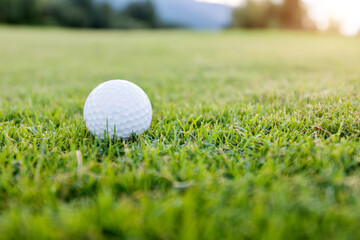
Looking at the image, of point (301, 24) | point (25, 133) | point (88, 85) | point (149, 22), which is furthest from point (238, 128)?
point (149, 22)

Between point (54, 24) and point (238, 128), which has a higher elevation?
point (54, 24)

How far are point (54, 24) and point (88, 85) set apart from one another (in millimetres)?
40670

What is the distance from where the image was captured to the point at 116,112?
1.74m

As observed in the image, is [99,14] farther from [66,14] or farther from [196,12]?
[196,12]

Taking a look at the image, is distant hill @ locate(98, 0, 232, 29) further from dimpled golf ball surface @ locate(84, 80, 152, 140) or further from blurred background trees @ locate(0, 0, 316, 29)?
dimpled golf ball surface @ locate(84, 80, 152, 140)

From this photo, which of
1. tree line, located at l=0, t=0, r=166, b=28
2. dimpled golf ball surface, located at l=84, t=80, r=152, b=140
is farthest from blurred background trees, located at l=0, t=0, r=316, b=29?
dimpled golf ball surface, located at l=84, t=80, r=152, b=140

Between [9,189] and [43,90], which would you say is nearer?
[9,189]

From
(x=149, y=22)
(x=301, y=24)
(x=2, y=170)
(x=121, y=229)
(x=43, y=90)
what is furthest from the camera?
(x=149, y=22)

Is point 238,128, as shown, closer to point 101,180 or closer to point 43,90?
point 101,180

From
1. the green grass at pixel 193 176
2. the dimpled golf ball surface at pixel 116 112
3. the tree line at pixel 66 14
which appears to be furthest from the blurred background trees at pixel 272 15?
the dimpled golf ball surface at pixel 116 112

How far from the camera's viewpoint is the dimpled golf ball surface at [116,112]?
172 centimetres

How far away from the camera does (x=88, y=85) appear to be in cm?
378

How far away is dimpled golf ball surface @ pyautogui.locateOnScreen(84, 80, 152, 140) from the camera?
1.72 meters

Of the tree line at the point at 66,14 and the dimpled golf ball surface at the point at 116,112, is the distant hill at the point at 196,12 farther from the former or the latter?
the dimpled golf ball surface at the point at 116,112
